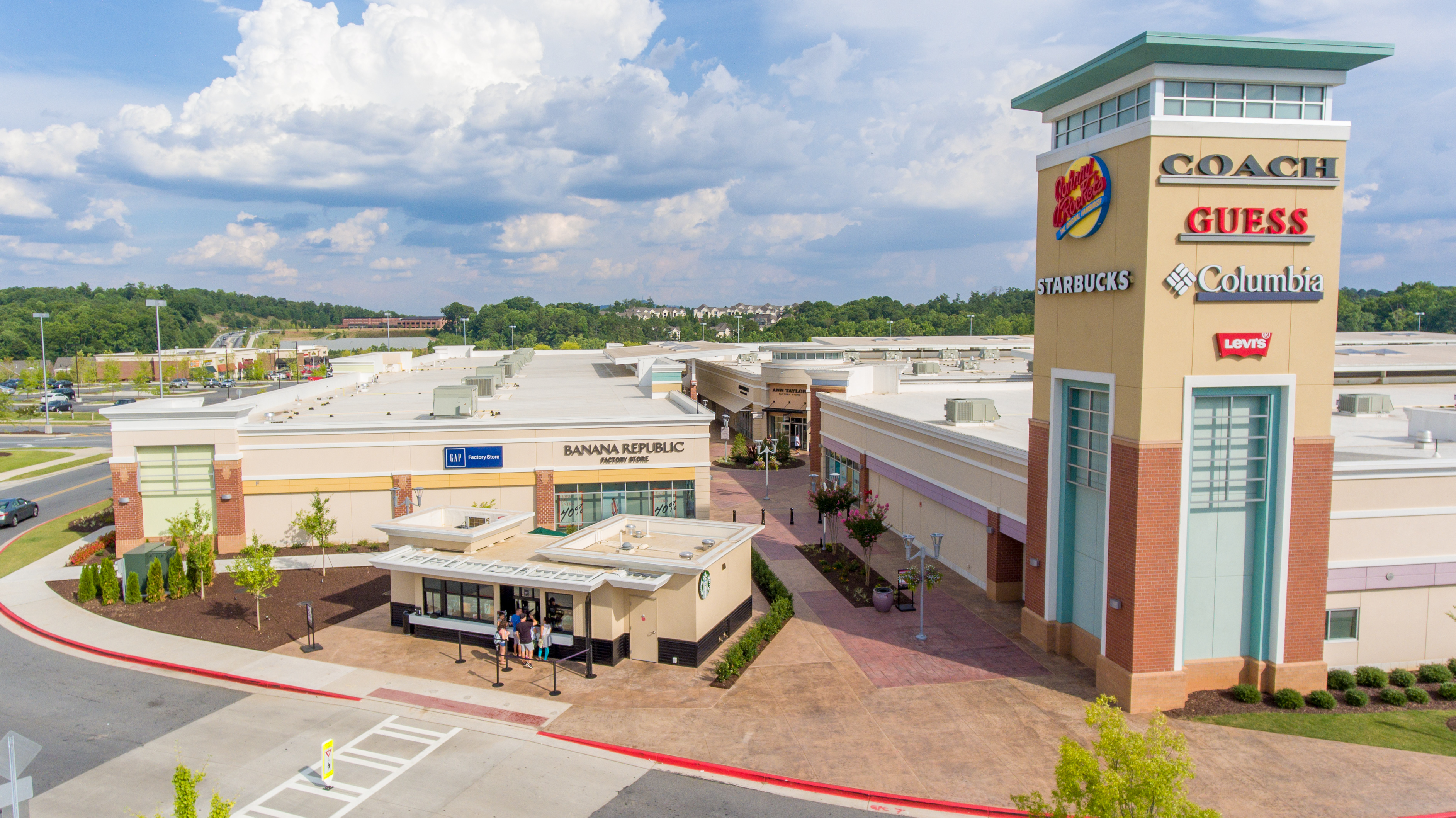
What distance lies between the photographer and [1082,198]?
22.6 m

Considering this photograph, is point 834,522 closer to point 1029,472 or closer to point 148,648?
point 1029,472

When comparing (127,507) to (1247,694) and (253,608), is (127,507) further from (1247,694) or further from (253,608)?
(1247,694)

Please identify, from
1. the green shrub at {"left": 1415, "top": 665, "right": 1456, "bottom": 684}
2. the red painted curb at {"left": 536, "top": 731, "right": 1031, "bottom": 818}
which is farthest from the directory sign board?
the green shrub at {"left": 1415, "top": 665, "right": 1456, "bottom": 684}

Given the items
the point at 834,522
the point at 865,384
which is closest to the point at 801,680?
the point at 834,522

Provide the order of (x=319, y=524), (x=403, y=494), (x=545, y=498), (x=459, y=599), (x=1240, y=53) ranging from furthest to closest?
(x=545, y=498), (x=403, y=494), (x=319, y=524), (x=459, y=599), (x=1240, y=53)

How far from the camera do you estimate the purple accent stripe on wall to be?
102 ft

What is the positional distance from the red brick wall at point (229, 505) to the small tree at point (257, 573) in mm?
8105

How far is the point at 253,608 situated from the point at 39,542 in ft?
59.6

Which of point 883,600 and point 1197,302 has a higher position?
point 1197,302

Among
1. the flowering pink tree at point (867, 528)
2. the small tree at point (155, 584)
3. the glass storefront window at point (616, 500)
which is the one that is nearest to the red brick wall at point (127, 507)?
the small tree at point (155, 584)

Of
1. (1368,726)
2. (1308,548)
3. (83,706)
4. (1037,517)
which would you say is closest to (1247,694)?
(1368,726)

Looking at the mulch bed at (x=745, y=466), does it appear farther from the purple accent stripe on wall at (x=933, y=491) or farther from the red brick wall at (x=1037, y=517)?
the red brick wall at (x=1037, y=517)

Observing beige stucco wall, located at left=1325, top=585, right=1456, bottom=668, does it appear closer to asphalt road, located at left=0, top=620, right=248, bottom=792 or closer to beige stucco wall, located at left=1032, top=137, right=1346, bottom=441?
beige stucco wall, located at left=1032, top=137, right=1346, bottom=441

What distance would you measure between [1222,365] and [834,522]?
23.2m
